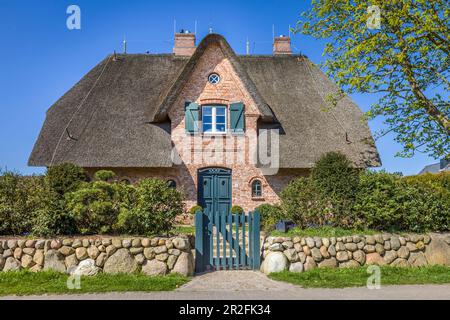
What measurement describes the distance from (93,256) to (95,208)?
1.10 meters

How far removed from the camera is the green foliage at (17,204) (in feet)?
29.9

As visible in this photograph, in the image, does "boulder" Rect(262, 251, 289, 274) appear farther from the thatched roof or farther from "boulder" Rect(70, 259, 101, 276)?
the thatched roof

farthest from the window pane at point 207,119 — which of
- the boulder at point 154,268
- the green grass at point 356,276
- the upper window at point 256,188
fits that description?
the green grass at point 356,276

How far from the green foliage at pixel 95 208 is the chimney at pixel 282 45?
660 inches

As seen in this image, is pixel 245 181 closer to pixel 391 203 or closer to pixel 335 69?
pixel 335 69

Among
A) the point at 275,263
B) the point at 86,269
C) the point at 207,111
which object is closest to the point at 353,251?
the point at 275,263

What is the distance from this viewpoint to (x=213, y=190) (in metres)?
17.3

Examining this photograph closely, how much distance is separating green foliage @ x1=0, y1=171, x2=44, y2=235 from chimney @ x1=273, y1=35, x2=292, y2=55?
1727cm

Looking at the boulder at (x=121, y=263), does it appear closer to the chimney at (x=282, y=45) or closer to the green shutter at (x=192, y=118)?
the green shutter at (x=192, y=118)

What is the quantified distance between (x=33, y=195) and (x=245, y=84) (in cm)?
1039

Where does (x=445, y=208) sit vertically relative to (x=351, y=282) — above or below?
above

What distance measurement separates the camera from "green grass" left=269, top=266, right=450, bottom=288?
764 centimetres
